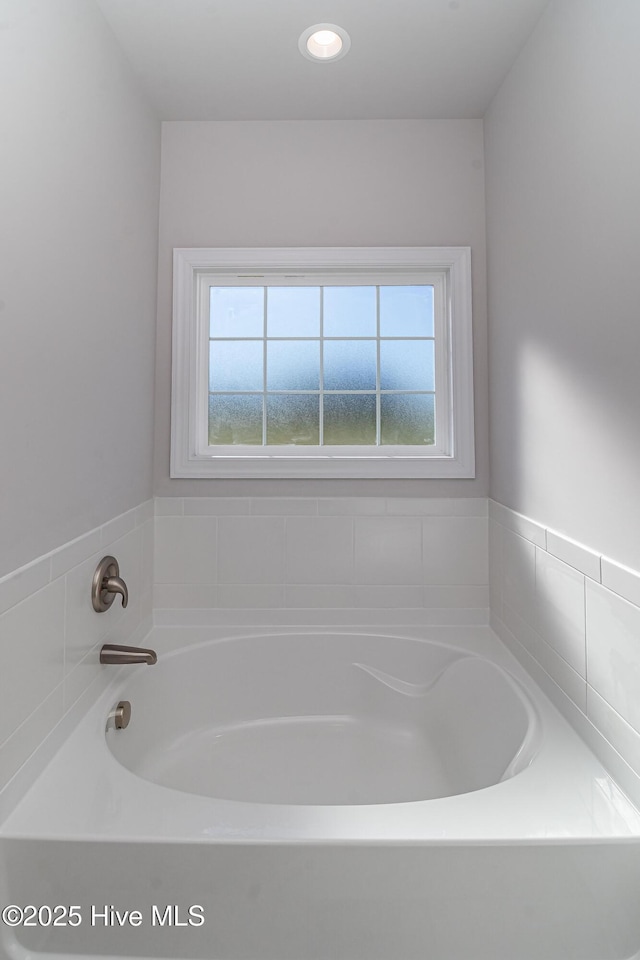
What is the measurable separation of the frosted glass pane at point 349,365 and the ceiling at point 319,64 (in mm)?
885

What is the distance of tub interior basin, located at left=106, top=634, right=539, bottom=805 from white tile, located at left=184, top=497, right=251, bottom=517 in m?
0.50

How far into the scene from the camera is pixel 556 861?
3.27ft

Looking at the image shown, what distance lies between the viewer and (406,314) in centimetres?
224

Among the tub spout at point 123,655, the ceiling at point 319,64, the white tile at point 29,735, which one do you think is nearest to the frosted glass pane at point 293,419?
→ the tub spout at point 123,655

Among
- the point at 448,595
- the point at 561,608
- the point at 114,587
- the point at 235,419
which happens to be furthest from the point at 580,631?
the point at 235,419

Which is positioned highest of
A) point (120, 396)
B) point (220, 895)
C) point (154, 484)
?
point (120, 396)

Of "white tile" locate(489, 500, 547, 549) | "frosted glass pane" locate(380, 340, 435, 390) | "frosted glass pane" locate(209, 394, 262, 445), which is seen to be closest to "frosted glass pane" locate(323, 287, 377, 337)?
"frosted glass pane" locate(380, 340, 435, 390)

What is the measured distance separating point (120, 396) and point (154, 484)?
19.7 inches

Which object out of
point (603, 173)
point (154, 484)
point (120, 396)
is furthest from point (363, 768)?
point (603, 173)

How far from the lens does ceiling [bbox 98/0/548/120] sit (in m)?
1.58

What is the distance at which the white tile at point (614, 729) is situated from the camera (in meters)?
1.12

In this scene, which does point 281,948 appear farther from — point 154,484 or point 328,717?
point 154,484

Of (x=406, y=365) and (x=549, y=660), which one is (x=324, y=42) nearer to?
(x=406, y=365)

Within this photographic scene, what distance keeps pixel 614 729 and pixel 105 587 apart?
53.1 inches
